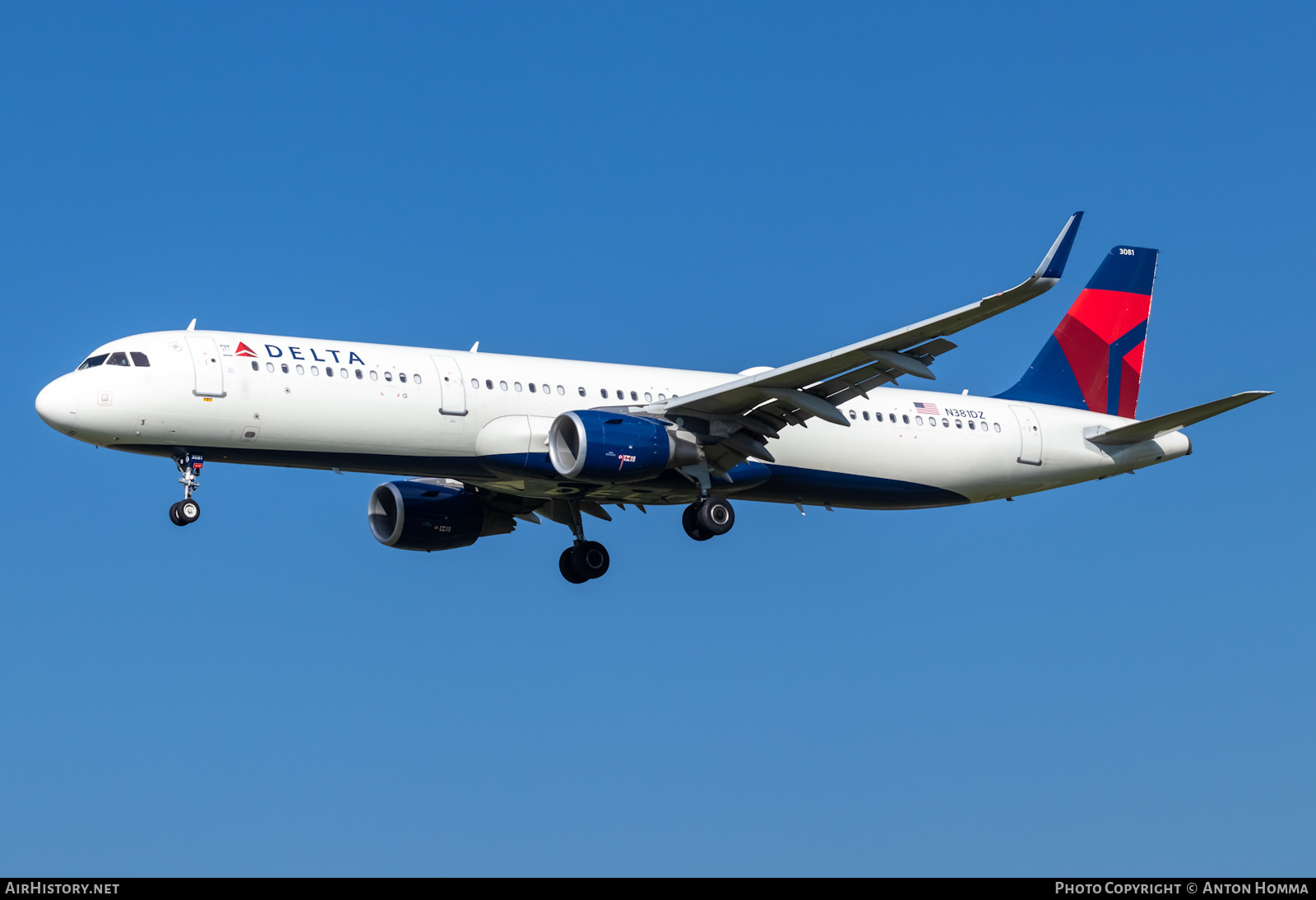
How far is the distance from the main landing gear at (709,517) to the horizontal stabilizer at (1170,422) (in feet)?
35.1

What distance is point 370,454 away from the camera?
34.0 metres

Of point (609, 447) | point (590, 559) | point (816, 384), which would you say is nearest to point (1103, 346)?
point (816, 384)

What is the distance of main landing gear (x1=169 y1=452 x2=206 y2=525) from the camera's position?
108 ft

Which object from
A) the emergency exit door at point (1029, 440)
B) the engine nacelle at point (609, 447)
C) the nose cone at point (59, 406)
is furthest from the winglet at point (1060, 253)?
the nose cone at point (59, 406)

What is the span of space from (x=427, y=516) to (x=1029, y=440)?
608 inches

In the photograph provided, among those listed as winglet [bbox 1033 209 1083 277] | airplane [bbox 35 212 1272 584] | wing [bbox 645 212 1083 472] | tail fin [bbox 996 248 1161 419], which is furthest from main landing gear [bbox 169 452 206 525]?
tail fin [bbox 996 248 1161 419]

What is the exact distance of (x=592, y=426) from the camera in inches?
1347

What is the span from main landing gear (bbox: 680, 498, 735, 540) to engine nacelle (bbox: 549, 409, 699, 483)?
2417 millimetres

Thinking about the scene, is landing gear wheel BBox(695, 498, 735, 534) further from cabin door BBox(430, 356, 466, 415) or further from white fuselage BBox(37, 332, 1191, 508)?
cabin door BBox(430, 356, 466, 415)

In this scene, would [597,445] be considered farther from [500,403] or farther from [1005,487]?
[1005,487]

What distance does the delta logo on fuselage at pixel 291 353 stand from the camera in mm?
33281

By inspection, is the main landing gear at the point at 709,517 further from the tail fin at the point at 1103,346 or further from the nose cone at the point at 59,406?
the nose cone at the point at 59,406

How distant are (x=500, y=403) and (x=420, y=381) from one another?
1.86 meters
